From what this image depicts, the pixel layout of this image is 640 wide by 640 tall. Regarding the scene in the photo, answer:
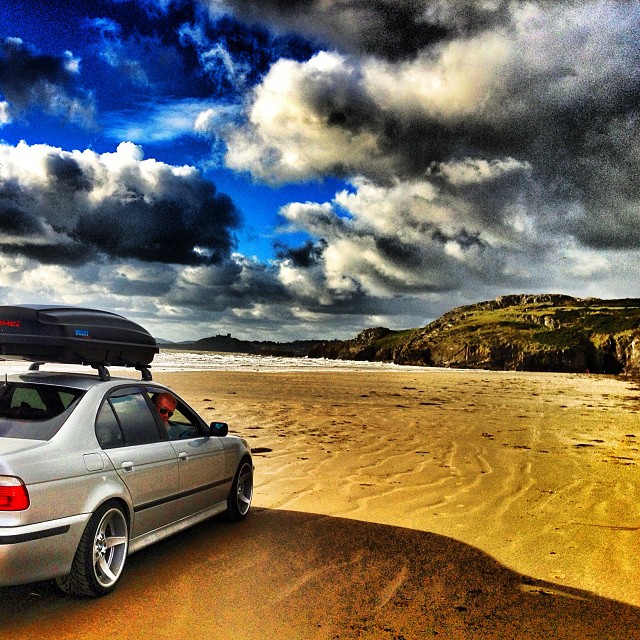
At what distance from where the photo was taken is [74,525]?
4.46m

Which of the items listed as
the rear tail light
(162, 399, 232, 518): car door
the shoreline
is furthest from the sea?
the rear tail light

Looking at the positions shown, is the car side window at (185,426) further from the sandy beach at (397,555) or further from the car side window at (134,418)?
the sandy beach at (397,555)

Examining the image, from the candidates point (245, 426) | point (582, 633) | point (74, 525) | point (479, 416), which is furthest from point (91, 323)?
point (479, 416)

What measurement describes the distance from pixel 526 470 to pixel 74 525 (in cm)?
833

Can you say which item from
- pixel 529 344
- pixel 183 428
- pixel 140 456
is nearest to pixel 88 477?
pixel 140 456

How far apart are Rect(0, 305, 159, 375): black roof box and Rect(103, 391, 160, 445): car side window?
419 millimetres

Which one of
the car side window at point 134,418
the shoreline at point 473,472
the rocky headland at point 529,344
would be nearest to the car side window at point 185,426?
the car side window at point 134,418

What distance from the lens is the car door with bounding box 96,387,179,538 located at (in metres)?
5.11

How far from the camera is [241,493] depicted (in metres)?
7.38

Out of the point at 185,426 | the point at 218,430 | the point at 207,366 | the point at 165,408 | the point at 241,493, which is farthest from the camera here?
the point at 207,366

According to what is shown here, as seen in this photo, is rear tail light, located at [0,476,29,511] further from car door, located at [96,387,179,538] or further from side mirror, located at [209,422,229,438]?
side mirror, located at [209,422,229,438]

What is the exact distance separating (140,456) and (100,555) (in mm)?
831

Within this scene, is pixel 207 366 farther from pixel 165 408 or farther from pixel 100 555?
pixel 100 555

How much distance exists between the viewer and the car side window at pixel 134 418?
17.7 ft
